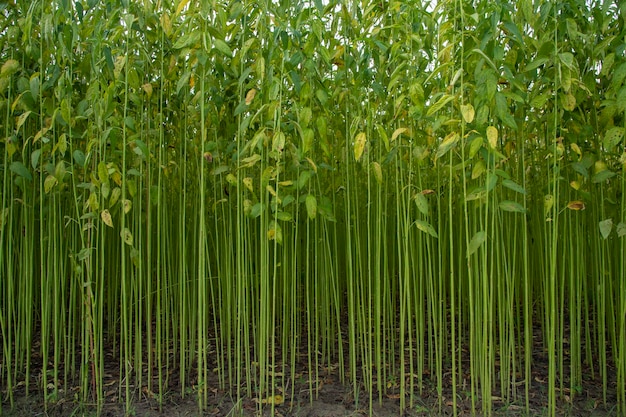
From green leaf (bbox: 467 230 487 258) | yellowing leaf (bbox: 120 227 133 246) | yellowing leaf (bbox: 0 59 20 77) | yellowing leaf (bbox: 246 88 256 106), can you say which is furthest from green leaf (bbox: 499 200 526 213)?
yellowing leaf (bbox: 0 59 20 77)

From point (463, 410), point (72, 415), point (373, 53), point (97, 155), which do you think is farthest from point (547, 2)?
point (72, 415)

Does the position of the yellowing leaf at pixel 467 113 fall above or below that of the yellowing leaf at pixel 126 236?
above

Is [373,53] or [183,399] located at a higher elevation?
[373,53]

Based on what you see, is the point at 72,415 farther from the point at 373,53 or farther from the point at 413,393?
the point at 373,53

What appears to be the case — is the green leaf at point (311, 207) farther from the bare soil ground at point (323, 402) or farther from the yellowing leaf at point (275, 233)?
the bare soil ground at point (323, 402)

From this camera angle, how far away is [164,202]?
195cm

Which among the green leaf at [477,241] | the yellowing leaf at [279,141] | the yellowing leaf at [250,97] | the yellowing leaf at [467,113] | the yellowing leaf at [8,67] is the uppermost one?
the yellowing leaf at [8,67]

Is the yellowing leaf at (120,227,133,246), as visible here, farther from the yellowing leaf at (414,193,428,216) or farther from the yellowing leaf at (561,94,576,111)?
the yellowing leaf at (561,94,576,111)

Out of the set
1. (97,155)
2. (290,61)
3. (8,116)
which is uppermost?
(290,61)

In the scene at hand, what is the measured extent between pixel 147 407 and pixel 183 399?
0.44 ft

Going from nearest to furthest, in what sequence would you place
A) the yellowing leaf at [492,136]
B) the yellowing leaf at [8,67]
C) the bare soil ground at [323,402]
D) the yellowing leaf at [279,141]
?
the yellowing leaf at [492,136]
the yellowing leaf at [279,141]
the yellowing leaf at [8,67]
the bare soil ground at [323,402]

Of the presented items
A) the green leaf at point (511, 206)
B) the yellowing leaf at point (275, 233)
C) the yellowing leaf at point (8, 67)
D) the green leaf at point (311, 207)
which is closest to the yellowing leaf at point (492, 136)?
the green leaf at point (511, 206)

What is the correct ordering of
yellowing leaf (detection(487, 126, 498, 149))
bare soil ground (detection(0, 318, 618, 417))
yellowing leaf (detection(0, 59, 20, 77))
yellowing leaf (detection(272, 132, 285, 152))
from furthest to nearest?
bare soil ground (detection(0, 318, 618, 417))
yellowing leaf (detection(0, 59, 20, 77))
yellowing leaf (detection(272, 132, 285, 152))
yellowing leaf (detection(487, 126, 498, 149))

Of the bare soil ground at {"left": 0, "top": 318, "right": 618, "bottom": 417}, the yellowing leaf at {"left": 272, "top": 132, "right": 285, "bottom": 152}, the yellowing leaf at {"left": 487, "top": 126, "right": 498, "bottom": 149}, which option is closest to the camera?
the yellowing leaf at {"left": 487, "top": 126, "right": 498, "bottom": 149}
